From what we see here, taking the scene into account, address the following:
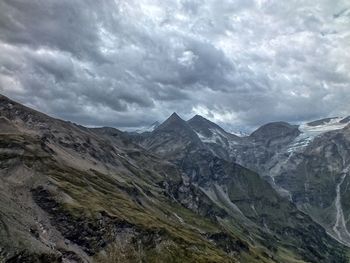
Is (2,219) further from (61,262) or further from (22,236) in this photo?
(61,262)

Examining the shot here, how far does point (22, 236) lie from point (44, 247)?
1040 centimetres

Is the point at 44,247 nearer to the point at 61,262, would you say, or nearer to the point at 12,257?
the point at 61,262

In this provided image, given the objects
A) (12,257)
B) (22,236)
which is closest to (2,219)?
(22,236)

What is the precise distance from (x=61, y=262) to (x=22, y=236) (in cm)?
1977

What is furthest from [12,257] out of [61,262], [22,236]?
[61,262]

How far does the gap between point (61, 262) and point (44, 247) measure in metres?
9.55

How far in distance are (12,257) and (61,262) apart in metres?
28.3

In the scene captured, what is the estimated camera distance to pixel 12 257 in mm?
171500

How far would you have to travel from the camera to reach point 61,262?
196 meters

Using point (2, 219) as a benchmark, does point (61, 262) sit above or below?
below

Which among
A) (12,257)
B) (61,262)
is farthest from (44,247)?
(12,257)

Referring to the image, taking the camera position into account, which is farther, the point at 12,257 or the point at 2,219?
the point at 2,219

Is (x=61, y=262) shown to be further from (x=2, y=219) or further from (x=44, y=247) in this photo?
(x=2, y=219)

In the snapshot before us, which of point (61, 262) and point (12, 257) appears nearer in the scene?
point (12, 257)
